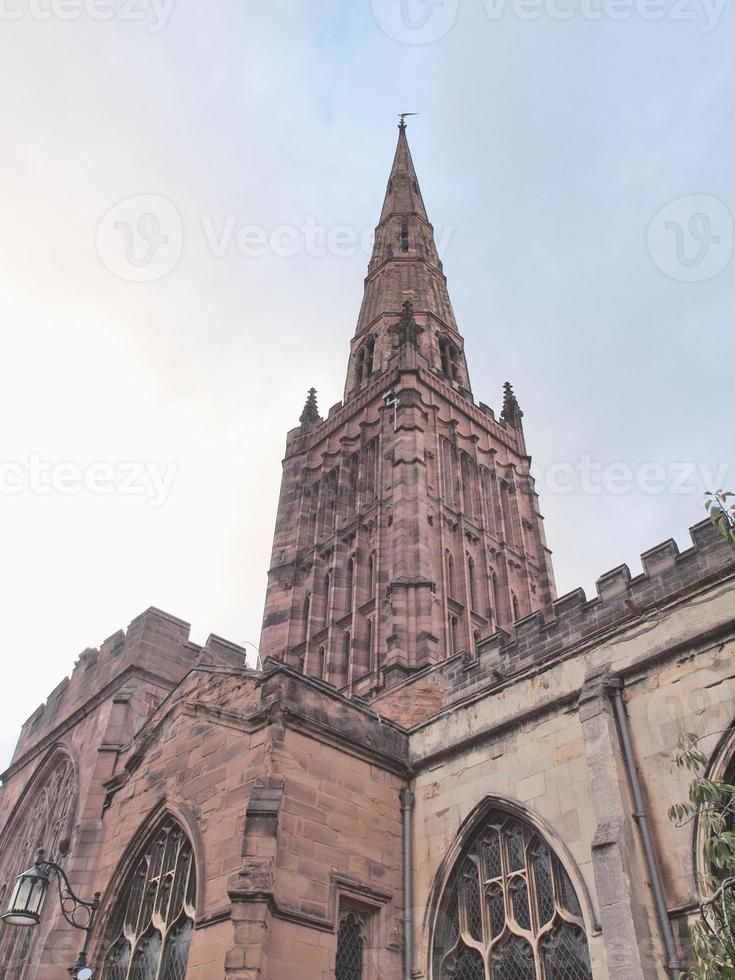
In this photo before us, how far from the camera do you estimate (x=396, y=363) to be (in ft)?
126

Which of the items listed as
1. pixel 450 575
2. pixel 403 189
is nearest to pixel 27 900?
pixel 450 575

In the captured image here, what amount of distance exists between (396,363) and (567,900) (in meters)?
30.4

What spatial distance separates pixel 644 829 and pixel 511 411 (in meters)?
35.0

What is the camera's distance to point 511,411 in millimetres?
43156

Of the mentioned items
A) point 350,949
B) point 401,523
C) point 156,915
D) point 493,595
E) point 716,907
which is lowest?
point 716,907

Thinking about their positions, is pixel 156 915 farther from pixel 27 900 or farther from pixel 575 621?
pixel 575 621

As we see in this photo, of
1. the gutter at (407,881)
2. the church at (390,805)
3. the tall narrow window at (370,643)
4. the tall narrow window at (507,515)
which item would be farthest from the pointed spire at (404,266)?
the gutter at (407,881)

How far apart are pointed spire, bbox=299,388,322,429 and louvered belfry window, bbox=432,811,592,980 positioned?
3217 centimetres

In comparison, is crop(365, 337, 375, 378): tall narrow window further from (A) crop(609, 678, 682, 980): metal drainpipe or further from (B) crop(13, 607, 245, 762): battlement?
(A) crop(609, 678, 682, 980): metal drainpipe

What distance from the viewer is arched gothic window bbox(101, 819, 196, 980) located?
11164 mm

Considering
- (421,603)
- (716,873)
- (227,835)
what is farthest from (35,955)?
(421,603)

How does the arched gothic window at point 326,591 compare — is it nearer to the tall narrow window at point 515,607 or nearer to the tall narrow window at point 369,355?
the tall narrow window at point 515,607

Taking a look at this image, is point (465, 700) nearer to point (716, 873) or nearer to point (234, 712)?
point (234, 712)

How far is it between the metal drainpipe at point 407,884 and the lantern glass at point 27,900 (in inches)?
185
